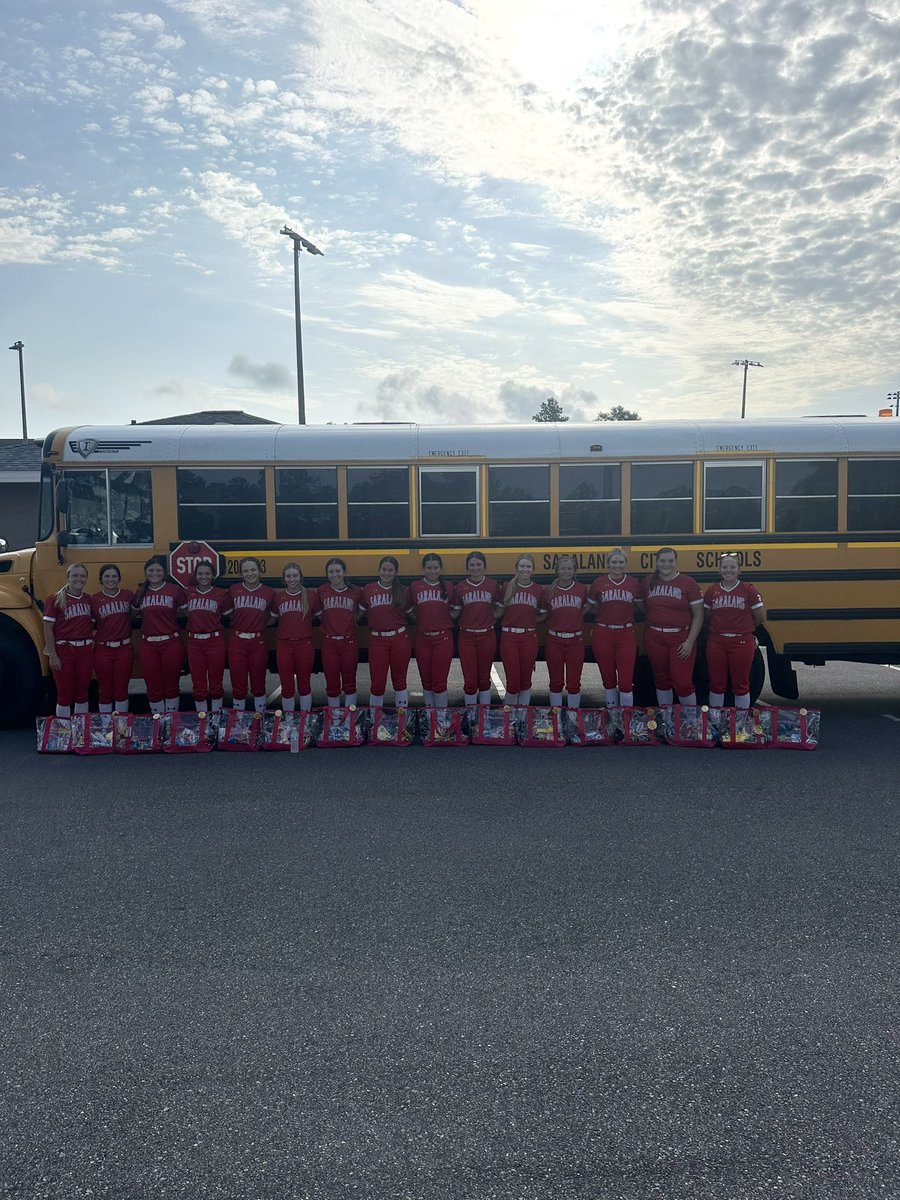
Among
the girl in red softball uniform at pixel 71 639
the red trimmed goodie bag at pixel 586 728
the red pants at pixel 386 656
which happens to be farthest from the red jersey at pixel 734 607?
the girl in red softball uniform at pixel 71 639

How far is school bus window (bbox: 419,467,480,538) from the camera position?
8188mm

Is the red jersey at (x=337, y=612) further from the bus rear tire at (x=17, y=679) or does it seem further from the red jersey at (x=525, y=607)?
the bus rear tire at (x=17, y=679)

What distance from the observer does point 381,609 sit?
25.3 feet

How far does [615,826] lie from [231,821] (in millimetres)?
2364

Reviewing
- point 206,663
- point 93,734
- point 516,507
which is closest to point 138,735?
point 93,734

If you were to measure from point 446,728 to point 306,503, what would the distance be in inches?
94.3

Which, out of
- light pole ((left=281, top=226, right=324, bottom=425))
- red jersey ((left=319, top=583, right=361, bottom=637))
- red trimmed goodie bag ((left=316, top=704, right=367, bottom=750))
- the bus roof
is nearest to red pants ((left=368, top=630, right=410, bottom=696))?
red jersey ((left=319, top=583, right=361, bottom=637))

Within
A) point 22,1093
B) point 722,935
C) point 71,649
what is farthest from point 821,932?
point 71,649

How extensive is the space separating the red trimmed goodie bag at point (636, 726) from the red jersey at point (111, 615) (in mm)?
4173

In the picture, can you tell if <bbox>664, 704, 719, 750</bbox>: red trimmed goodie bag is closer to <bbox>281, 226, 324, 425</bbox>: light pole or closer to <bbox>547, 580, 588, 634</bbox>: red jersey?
<bbox>547, 580, 588, 634</bbox>: red jersey

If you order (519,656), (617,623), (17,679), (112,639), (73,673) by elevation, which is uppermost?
(617,623)

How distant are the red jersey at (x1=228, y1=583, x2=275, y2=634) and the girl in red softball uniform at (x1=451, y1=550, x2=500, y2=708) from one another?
5.24 feet

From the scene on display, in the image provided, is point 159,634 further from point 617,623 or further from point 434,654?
point 617,623

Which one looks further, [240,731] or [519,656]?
[519,656]
